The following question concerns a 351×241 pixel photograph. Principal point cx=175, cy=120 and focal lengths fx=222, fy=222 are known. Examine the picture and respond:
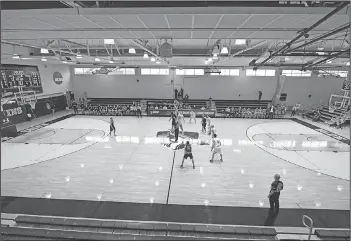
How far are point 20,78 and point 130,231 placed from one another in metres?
16.8

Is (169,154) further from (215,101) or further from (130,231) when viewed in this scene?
(215,101)

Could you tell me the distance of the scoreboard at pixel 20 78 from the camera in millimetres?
15375

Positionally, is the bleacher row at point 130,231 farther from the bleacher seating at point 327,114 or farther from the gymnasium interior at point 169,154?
the bleacher seating at point 327,114

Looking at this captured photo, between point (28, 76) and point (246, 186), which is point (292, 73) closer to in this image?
point (246, 186)

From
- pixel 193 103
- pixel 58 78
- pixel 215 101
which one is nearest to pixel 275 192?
pixel 193 103

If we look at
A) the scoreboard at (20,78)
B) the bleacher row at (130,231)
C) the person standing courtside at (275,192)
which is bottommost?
the bleacher row at (130,231)

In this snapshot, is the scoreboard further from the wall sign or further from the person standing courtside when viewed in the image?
the person standing courtside

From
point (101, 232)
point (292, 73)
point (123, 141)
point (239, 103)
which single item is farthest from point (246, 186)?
point (292, 73)

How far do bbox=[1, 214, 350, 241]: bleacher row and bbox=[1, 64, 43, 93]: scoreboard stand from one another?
12950 mm

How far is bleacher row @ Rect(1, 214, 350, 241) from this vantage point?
191 inches

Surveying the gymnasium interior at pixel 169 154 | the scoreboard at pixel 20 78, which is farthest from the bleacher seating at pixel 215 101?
the scoreboard at pixel 20 78

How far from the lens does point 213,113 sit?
68.3 feet

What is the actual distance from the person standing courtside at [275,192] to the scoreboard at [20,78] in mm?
16681

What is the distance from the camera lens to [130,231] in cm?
519
